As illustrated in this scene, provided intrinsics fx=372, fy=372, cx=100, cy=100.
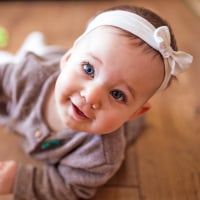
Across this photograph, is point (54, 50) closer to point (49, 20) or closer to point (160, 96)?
point (160, 96)

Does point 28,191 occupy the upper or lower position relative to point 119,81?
lower

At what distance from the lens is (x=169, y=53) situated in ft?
2.26

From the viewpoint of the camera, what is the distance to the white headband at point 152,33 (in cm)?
68

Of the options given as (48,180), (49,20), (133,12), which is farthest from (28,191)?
(49,20)

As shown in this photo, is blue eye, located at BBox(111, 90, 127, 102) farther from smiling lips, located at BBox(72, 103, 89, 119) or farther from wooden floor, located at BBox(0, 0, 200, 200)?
wooden floor, located at BBox(0, 0, 200, 200)

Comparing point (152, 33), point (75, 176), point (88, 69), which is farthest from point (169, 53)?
point (75, 176)

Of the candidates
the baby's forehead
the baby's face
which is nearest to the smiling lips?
the baby's face

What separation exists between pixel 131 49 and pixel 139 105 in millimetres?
123

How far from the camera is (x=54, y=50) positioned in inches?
41.7

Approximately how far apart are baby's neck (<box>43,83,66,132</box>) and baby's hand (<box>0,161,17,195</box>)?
0.14m

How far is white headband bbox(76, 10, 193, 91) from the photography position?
2.23 ft

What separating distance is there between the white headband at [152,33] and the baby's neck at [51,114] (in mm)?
228

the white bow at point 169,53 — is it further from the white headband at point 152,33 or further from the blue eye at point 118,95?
the blue eye at point 118,95

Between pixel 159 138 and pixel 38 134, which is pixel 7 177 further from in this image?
pixel 159 138
